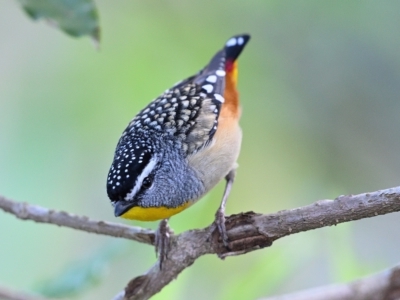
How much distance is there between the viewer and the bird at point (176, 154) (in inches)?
113

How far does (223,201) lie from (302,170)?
227 centimetres

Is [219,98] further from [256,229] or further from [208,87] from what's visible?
[256,229]

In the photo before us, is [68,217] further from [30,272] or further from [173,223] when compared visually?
[30,272]

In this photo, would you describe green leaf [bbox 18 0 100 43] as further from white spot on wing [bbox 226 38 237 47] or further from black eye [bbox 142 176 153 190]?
white spot on wing [bbox 226 38 237 47]

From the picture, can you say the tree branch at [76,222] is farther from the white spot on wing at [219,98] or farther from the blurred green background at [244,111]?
the blurred green background at [244,111]

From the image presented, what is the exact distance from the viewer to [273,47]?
5.34 meters

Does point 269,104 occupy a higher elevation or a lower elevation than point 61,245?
higher

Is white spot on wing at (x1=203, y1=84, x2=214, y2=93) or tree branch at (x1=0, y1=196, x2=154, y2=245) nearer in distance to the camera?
tree branch at (x1=0, y1=196, x2=154, y2=245)

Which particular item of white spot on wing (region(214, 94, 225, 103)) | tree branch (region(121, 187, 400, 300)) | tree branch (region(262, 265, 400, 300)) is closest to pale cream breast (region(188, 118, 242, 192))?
white spot on wing (region(214, 94, 225, 103))

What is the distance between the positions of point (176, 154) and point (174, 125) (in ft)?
0.75

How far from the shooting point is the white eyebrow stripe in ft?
9.32

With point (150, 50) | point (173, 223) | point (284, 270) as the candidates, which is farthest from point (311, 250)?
point (150, 50)

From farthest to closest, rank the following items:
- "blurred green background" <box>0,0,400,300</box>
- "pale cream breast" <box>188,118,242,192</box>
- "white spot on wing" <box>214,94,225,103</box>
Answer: "blurred green background" <box>0,0,400,300</box> < "white spot on wing" <box>214,94,225,103</box> < "pale cream breast" <box>188,118,242,192</box>

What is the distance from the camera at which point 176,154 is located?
3287 millimetres
